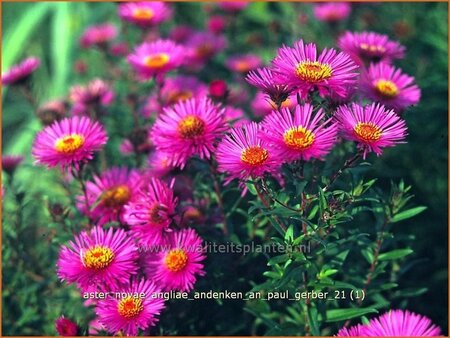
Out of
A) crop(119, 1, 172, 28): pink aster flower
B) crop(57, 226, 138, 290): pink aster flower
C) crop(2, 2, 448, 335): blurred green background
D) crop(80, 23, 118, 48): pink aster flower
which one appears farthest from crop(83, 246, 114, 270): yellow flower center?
crop(80, 23, 118, 48): pink aster flower

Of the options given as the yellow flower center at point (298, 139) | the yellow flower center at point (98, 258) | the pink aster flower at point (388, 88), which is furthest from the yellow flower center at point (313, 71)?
the yellow flower center at point (98, 258)

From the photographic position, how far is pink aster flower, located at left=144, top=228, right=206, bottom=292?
4.61 ft

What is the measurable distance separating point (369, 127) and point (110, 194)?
30.0 inches

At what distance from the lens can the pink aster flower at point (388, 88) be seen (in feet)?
5.14

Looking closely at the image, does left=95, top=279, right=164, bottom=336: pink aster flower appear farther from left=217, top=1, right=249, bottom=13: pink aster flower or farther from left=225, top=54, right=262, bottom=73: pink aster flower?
left=217, top=1, right=249, bottom=13: pink aster flower

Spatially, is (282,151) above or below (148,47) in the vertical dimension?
below

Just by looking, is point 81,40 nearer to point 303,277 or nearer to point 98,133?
point 98,133

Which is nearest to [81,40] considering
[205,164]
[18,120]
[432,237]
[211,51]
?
[211,51]

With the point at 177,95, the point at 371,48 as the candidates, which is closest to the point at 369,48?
the point at 371,48

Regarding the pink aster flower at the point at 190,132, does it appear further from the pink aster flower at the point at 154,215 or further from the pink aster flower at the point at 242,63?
the pink aster flower at the point at 242,63

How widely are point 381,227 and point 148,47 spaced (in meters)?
1.19

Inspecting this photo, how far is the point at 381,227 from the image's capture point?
1.56 m

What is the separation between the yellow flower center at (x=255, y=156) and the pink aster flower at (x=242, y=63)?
142 centimetres

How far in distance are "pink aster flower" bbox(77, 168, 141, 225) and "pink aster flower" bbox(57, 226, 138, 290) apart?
4.9 inches
